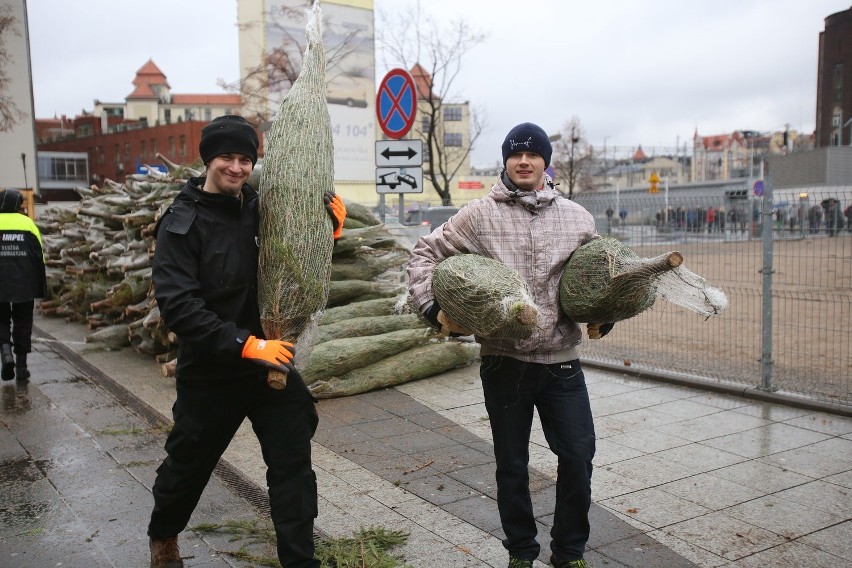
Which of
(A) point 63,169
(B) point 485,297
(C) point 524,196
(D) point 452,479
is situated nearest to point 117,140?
(A) point 63,169

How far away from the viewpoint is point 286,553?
3.21 meters

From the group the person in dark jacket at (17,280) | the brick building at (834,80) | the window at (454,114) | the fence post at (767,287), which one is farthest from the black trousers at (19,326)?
the window at (454,114)

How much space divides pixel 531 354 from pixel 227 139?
1599 mm

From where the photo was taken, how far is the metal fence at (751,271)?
23.5 ft

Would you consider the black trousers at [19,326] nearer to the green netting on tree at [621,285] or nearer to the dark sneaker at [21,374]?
Answer: the dark sneaker at [21,374]

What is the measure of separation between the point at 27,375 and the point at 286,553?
619 centimetres

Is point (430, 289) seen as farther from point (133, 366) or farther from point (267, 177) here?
point (133, 366)

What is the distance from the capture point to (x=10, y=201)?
8250 millimetres

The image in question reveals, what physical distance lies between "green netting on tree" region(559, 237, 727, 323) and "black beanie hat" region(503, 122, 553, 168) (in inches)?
18.9

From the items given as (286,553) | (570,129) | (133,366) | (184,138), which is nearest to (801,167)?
(570,129)

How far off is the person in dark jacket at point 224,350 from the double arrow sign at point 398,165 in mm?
5791

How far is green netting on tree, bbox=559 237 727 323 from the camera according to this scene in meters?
3.20

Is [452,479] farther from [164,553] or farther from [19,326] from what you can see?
[19,326]

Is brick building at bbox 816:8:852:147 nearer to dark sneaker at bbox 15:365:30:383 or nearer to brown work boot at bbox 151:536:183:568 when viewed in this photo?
dark sneaker at bbox 15:365:30:383
